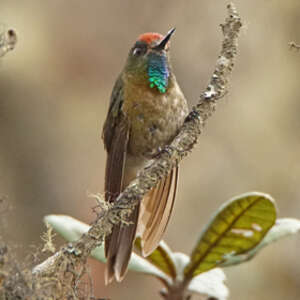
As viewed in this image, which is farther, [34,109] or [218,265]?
[34,109]

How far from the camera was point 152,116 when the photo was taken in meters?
3.70

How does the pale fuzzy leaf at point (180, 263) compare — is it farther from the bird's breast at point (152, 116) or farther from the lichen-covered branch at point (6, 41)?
the lichen-covered branch at point (6, 41)

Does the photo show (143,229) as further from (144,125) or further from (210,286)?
(210,286)

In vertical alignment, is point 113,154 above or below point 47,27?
below

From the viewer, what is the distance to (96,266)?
18.4ft

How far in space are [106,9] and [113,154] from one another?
11.1 ft

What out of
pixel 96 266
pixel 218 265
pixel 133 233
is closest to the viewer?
pixel 218 265

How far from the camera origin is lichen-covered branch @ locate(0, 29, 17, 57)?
1.69 m

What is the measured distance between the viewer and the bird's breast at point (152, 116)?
365 centimetres

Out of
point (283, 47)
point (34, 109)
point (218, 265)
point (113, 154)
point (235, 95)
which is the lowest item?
point (218, 265)

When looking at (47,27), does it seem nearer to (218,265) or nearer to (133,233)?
(133,233)

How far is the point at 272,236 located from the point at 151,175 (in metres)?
0.64

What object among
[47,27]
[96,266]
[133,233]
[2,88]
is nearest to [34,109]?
[2,88]

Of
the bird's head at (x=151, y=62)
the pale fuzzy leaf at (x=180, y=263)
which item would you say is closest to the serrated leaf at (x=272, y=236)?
the pale fuzzy leaf at (x=180, y=263)
